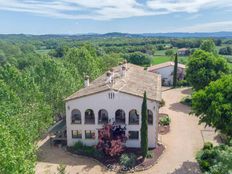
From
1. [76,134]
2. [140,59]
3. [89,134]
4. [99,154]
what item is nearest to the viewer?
[99,154]

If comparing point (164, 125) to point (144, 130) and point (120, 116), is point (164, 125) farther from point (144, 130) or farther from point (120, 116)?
point (144, 130)

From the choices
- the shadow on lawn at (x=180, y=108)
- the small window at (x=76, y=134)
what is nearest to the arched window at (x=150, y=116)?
the small window at (x=76, y=134)

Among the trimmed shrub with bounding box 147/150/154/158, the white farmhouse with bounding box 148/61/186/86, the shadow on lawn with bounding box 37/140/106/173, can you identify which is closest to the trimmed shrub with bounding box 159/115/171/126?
the trimmed shrub with bounding box 147/150/154/158

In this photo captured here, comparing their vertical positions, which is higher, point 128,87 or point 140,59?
point 128,87

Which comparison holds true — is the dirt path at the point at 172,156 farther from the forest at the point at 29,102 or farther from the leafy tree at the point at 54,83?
the leafy tree at the point at 54,83

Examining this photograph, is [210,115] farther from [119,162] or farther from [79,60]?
[79,60]

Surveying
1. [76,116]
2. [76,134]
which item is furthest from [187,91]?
[76,134]
